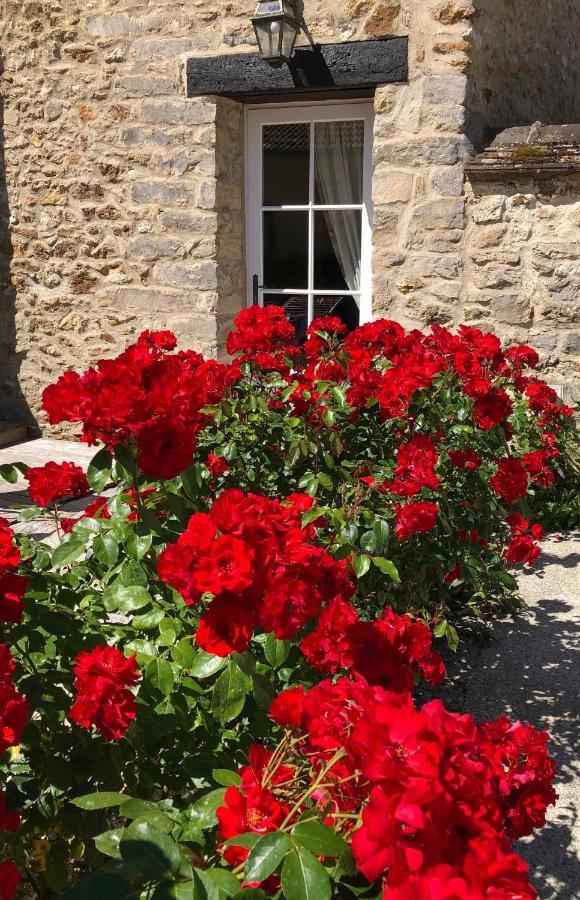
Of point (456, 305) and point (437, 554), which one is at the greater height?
point (456, 305)

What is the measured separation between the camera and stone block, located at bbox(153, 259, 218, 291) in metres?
5.56

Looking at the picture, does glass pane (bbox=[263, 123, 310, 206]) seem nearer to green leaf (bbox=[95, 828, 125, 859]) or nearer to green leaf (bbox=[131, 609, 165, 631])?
green leaf (bbox=[131, 609, 165, 631])

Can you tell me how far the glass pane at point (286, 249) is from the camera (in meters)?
5.72

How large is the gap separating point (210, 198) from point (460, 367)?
317 centimetres

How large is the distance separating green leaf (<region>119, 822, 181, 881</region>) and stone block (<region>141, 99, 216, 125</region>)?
501 centimetres

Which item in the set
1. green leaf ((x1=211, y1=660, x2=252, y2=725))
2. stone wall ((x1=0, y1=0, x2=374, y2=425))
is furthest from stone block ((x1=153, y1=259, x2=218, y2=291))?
green leaf ((x1=211, y1=660, x2=252, y2=725))

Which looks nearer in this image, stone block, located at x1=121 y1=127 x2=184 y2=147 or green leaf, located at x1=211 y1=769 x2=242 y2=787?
green leaf, located at x1=211 y1=769 x2=242 y2=787

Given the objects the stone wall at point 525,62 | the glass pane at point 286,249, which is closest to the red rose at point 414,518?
the stone wall at point 525,62

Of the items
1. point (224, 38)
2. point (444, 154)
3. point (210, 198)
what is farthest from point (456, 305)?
point (224, 38)

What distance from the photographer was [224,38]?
526 cm

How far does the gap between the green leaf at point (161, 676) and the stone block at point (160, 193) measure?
4.44m

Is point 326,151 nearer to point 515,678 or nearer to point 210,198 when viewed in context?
point 210,198

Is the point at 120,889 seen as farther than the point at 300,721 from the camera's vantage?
No

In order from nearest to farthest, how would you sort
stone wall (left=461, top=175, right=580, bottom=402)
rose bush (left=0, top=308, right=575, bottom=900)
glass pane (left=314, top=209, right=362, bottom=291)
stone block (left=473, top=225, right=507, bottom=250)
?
rose bush (left=0, top=308, right=575, bottom=900), stone wall (left=461, top=175, right=580, bottom=402), stone block (left=473, top=225, right=507, bottom=250), glass pane (left=314, top=209, right=362, bottom=291)
